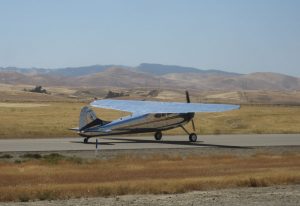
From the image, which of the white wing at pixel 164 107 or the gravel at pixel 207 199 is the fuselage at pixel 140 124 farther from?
the gravel at pixel 207 199

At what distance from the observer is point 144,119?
4703 centimetres

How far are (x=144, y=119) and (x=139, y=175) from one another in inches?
893

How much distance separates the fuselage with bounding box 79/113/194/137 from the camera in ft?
144

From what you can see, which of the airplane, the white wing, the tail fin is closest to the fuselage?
the airplane

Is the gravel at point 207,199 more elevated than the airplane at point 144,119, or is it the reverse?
the airplane at point 144,119

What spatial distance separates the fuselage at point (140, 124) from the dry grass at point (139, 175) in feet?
36.8

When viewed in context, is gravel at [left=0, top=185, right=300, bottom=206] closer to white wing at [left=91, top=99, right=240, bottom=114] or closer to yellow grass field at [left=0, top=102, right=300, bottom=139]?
white wing at [left=91, top=99, right=240, bottom=114]

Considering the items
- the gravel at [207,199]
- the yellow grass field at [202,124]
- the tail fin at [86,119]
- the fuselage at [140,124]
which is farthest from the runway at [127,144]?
the gravel at [207,199]

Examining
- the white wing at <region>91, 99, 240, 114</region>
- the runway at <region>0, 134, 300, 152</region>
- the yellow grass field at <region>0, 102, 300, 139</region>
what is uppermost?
the white wing at <region>91, 99, 240, 114</region>

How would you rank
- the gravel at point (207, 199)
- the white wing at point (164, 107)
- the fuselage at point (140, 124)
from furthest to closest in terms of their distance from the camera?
1. the white wing at point (164, 107)
2. the fuselage at point (140, 124)
3. the gravel at point (207, 199)

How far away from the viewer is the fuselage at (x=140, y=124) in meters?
44.0

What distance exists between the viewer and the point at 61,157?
1260 inches

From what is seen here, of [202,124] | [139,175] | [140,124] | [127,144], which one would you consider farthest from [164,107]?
[139,175]

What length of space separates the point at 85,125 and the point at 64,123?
22111 mm
